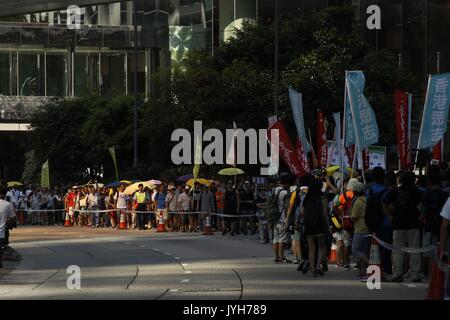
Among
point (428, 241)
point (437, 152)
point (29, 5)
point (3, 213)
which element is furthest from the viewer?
point (437, 152)

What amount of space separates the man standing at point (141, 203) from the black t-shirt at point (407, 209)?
1026 inches

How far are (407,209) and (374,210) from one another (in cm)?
78

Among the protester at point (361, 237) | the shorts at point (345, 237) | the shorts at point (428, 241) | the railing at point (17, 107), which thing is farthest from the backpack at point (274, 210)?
the railing at point (17, 107)

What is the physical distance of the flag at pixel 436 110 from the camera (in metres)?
24.4

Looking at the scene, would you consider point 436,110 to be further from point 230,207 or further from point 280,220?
point 230,207

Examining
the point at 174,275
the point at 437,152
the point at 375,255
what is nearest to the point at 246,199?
the point at 437,152

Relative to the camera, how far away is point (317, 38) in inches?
2079

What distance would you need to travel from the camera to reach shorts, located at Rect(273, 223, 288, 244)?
23.7 metres

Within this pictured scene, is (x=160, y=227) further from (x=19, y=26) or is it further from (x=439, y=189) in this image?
(x=19, y=26)

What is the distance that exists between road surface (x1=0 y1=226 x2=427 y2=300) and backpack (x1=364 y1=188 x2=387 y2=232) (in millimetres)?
1005

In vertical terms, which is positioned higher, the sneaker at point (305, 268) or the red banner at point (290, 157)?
the red banner at point (290, 157)

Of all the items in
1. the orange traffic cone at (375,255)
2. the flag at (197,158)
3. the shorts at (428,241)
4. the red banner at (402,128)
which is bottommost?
the orange traffic cone at (375,255)

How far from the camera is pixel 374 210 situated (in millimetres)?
19625

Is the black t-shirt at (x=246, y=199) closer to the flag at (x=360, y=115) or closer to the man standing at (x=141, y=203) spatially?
the man standing at (x=141, y=203)
